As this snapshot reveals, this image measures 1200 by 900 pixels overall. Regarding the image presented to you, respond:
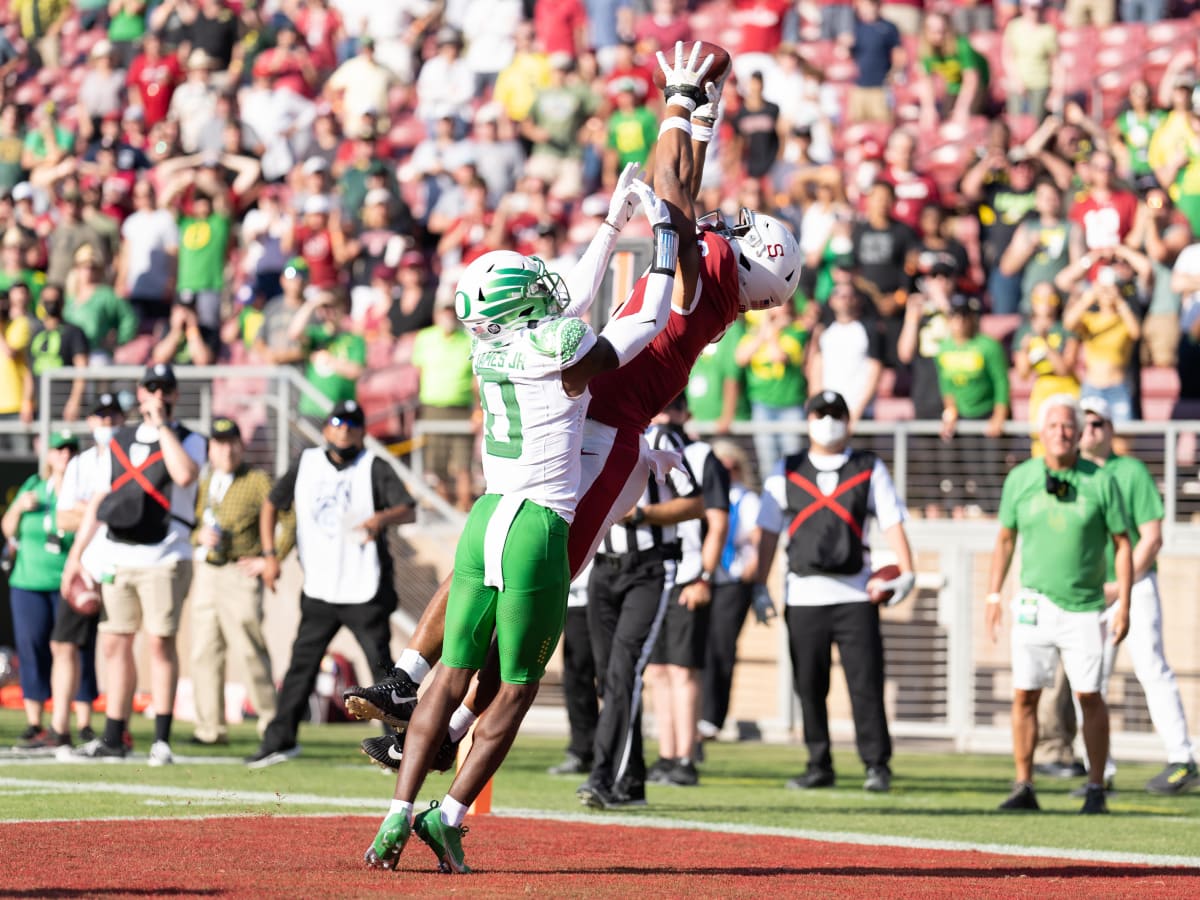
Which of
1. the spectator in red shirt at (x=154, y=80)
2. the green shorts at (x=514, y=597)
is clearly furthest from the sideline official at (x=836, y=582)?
the spectator in red shirt at (x=154, y=80)

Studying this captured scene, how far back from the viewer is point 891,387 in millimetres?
15812

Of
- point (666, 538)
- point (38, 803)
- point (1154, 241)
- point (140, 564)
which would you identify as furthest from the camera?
point (1154, 241)

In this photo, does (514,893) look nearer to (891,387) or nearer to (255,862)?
(255,862)

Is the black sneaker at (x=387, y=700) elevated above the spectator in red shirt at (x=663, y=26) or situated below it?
below

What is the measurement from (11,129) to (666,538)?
1480cm

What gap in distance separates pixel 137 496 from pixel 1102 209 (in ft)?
27.0

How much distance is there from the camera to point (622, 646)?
1041 centimetres

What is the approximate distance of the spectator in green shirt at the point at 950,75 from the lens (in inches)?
752

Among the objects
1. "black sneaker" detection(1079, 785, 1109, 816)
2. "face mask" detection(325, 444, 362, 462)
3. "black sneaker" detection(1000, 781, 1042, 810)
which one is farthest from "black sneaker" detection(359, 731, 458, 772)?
"face mask" detection(325, 444, 362, 462)

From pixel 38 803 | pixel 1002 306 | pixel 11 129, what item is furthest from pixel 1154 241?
pixel 11 129

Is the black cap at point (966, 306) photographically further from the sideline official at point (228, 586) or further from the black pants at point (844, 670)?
the sideline official at point (228, 586)

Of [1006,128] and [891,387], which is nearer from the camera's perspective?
[891,387]

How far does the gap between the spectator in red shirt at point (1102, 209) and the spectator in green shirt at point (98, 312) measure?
8.44 metres

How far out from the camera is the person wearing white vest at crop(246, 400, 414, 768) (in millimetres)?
11836
